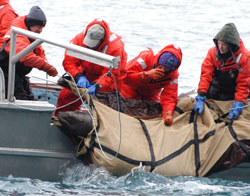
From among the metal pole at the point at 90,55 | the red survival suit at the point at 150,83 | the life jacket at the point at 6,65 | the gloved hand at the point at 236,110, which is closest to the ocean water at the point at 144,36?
the metal pole at the point at 90,55

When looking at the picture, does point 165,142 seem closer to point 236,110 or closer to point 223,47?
point 236,110

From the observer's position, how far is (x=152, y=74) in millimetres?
6664

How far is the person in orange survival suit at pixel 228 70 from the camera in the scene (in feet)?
21.8

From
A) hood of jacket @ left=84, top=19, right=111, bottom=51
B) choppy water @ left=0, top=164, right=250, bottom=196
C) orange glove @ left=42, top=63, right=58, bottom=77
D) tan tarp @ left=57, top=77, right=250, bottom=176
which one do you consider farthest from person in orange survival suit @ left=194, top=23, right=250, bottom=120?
orange glove @ left=42, top=63, right=58, bottom=77

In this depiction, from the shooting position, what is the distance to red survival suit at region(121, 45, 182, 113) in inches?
266

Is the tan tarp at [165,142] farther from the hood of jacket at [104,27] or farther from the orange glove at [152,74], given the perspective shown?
the hood of jacket at [104,27]

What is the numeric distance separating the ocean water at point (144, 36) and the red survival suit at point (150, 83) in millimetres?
1009

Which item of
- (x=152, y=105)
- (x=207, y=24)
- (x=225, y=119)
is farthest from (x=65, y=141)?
(x=207, y=24)

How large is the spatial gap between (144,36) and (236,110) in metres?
11.0

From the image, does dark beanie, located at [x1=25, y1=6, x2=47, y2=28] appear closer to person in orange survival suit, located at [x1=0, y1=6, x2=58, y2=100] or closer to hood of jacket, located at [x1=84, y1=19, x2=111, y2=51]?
person in orange survival suit, located at [x1=0, y1=6, x2=58, y2=100]

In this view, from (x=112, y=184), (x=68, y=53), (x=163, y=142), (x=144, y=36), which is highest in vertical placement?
(x=144, y=36)

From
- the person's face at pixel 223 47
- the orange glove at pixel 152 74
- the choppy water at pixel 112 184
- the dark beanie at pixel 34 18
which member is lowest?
the choppy water at pixel 112 184

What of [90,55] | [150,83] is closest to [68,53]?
[90,55]

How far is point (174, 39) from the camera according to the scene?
17438 mm
